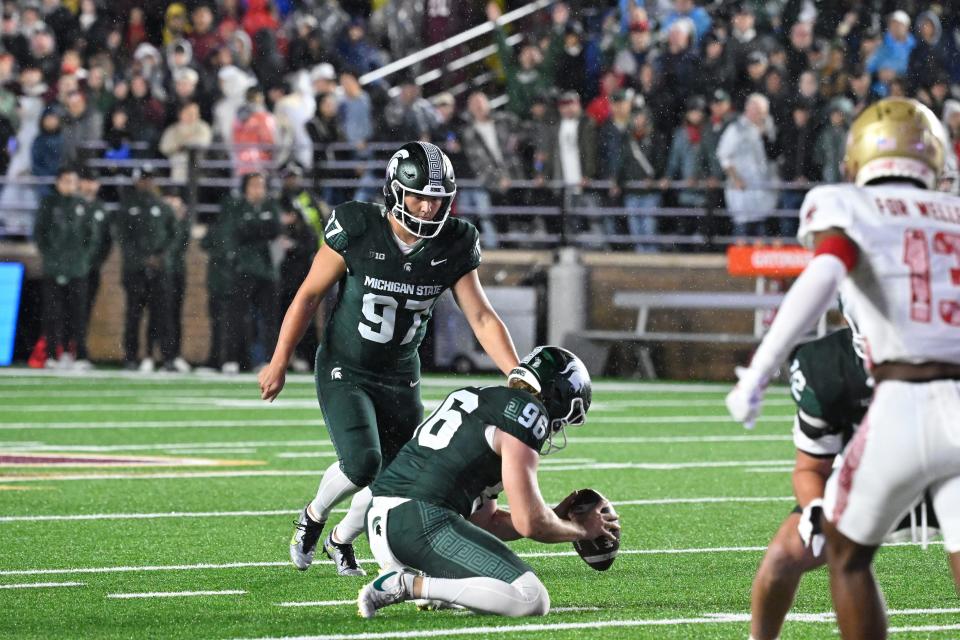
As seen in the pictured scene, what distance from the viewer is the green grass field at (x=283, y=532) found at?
5.84m

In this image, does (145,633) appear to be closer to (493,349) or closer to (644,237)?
(493,349)

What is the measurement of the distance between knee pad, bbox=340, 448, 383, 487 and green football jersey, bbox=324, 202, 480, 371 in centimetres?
43

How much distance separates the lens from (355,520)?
6715mm

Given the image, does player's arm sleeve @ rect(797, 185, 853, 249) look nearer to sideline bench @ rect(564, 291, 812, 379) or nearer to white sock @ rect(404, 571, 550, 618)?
white sock @ rect(404, 571, 550, 618)

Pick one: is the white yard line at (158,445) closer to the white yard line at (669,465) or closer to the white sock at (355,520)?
the white yard line at (669,465)

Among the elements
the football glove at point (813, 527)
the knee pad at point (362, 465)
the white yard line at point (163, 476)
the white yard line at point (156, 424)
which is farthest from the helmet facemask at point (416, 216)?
the white yard line at point (156, 424)

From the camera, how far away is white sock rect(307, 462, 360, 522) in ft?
22.2

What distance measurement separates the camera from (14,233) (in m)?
19.7

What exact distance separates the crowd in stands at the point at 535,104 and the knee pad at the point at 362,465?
10.3 meters

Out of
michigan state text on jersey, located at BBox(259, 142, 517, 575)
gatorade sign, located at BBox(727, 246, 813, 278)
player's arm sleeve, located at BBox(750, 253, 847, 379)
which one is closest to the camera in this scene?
player's arm sleeve, located at BBox(750, 253, 847, 379)

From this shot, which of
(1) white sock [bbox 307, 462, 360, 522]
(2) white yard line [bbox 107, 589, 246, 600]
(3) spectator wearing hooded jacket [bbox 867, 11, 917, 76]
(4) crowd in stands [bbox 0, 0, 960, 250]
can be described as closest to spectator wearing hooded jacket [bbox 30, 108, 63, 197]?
(4) crowd in stands [bbox 0, 0, 960, 250]

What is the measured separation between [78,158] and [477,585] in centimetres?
1385

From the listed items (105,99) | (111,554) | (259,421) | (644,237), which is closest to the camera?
(111,554)

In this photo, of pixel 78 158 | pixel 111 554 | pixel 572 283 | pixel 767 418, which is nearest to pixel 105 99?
pixel 78 158
